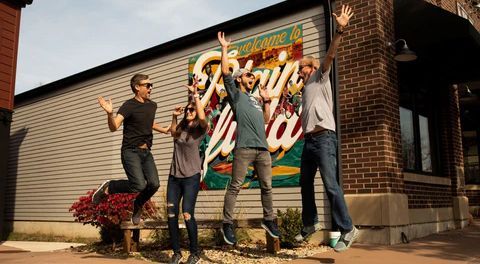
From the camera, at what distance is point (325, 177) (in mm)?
4684

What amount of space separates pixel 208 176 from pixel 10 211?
31.2 feet

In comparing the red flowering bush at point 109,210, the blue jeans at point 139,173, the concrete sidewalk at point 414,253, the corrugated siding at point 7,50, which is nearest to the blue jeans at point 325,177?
the concrete sidewalk at point 414,253

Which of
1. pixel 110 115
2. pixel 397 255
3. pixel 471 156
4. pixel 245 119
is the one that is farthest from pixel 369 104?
pixel 471 156

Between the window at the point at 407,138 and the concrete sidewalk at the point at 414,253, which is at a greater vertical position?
the window at the point at 407,138

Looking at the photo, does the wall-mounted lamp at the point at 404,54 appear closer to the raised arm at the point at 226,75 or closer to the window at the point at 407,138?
the window at the point at 407,138

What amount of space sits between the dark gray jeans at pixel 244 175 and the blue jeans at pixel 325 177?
1.46ft

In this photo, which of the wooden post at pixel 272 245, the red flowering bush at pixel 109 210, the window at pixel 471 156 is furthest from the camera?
the window at pixel 471 156

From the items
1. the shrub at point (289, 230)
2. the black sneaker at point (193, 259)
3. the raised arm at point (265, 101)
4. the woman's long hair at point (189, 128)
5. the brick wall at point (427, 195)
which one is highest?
the raised arm at point (265, 101)

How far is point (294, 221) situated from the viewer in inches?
279

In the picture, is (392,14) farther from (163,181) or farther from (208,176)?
(163,181)

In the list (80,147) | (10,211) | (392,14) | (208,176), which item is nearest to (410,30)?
(392,14)

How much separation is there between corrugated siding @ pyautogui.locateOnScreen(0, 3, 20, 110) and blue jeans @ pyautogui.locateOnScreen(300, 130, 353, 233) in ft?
32.6

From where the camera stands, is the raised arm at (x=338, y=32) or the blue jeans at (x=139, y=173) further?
the blue jeans at (x=139, y=173)

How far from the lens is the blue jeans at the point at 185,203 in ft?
17.5
